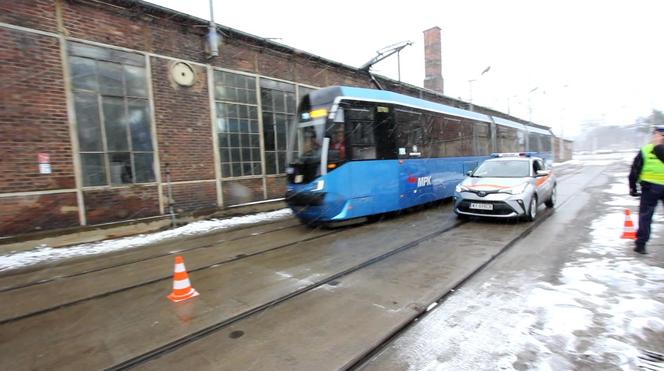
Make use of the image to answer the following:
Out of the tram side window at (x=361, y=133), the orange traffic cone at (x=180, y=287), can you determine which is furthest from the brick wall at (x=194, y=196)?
the orange traffic cone at (x=180, y=287)

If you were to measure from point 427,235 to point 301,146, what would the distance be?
359 centimetres

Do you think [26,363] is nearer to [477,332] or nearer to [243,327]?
[243,327]

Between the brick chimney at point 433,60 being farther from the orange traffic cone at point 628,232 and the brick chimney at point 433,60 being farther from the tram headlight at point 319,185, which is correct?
the tram headlight at point 319,185

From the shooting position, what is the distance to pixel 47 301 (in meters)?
4.57

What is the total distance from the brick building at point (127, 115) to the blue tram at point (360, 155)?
3.51 meters

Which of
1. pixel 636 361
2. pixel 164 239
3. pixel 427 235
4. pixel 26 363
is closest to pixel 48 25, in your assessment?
pixel 164 239

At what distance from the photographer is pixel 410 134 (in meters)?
9.60

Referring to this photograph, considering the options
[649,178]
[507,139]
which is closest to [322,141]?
[649,178]

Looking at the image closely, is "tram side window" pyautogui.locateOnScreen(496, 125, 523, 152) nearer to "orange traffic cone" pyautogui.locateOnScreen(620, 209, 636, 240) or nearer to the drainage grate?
"orange traffic cone" pyautogui.locateOnScreen(620, 209, 636, 240)

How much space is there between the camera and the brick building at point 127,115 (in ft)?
23.6

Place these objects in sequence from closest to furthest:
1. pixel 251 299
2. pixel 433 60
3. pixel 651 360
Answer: pixel 651 360
pixel 251 299
pixel 433 60

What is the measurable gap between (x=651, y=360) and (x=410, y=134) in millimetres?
7464

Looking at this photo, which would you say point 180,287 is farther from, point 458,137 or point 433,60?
point 433,60

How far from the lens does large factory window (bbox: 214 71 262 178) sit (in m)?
10.9
